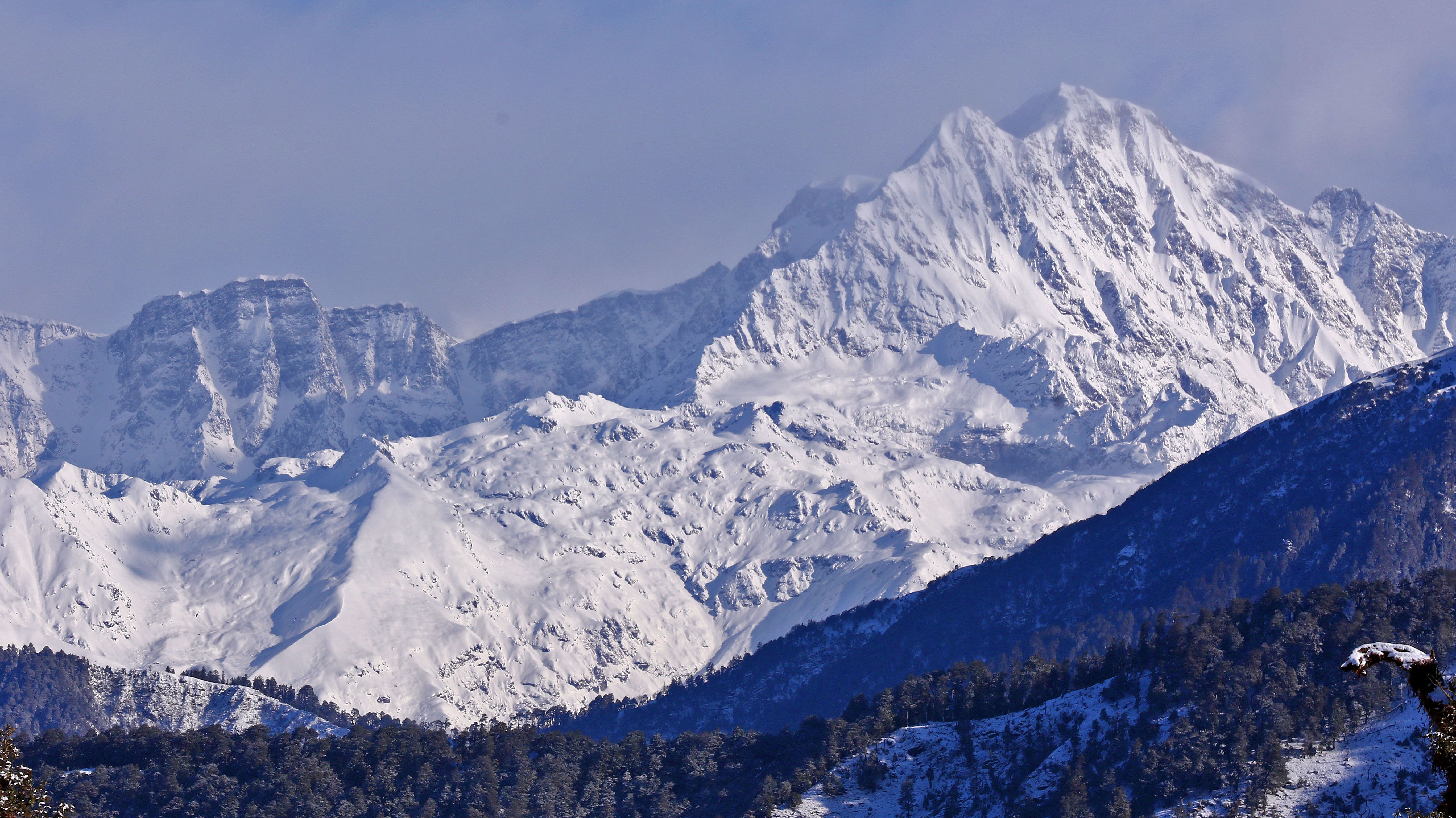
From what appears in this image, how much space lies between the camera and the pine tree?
53469 millimetres

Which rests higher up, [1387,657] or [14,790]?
[14,790]

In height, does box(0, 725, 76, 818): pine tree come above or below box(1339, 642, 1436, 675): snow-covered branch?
above

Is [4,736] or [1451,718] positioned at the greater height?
[4,736]

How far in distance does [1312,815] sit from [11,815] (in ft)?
574

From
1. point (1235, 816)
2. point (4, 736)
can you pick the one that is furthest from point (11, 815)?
point (1235, 816)

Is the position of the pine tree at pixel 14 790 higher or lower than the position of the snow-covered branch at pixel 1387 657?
higher

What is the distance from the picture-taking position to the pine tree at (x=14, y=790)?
5347 centimetres

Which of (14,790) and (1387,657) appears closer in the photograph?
(1387,657)

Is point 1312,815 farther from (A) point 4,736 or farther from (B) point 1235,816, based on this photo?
(A) point 4,736

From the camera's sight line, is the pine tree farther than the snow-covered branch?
Yes

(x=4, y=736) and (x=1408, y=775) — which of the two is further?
(x=1408, y=775)

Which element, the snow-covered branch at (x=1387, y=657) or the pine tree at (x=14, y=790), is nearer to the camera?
the snow-covered branch at (x=1387, y=657)

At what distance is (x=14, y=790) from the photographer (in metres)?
54.6

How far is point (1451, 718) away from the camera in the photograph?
153 feet
